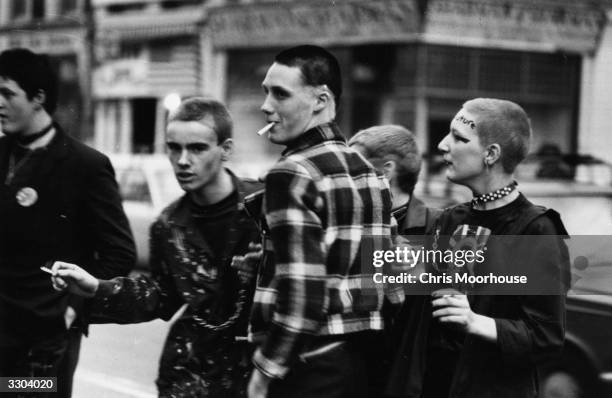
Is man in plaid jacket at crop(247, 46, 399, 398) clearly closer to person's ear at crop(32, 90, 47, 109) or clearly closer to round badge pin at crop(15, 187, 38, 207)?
round badge pin at crop(15, 187, 38, 207)

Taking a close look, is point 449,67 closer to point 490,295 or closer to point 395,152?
point 395,152

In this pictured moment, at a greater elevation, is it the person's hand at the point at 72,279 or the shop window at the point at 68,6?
the shop window at the point at 68,6

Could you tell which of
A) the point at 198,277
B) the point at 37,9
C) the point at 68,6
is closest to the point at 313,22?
the point at 37,9

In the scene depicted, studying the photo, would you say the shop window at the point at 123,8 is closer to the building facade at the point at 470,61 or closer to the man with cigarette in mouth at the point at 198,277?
the building facade at the point at 470,61

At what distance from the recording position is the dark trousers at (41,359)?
141 inches

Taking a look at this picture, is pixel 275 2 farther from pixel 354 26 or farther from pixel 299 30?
pixel 354 26

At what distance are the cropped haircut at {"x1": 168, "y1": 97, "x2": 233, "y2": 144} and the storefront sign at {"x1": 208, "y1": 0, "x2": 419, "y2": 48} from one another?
51.1ft

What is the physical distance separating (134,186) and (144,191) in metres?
0.18

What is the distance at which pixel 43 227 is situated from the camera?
3.62 meters

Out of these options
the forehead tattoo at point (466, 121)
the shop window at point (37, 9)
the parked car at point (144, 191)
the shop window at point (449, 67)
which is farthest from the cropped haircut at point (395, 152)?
the shop window at point (37, 9)

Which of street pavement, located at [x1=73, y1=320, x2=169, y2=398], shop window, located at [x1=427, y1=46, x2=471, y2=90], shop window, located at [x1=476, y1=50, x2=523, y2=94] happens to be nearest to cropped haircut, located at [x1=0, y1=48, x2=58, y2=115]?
street pavement, located at [x1=73, y1=320, x2=169, y2=398]

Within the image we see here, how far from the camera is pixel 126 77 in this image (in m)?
24.0

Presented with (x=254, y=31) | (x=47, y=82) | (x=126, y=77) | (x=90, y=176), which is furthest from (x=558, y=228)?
(x=126, y=77)

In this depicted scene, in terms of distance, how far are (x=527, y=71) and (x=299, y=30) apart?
4993 mm
